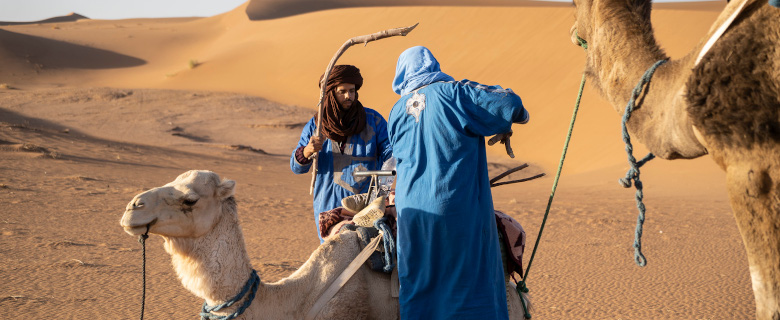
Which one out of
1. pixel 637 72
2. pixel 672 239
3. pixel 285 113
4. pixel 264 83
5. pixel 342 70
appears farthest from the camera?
pixel 264 83

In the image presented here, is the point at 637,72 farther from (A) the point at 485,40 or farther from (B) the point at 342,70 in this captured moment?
(A) the point at 485,40

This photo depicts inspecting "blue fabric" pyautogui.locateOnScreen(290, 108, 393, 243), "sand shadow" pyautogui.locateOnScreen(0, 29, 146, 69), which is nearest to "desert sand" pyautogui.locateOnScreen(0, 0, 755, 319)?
"sand shadow" pyautogui.locateOnScreen(0, 29, 146, 69)

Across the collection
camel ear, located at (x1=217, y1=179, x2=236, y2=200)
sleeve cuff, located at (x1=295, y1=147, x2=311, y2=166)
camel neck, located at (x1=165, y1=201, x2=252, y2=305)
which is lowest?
camel neck, located at (x1=165, y1=201, x2=252, y2=305)

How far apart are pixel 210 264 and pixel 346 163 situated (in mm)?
1720

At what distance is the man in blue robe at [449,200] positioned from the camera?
3.21m

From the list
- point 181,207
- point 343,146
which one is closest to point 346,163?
point 343,146

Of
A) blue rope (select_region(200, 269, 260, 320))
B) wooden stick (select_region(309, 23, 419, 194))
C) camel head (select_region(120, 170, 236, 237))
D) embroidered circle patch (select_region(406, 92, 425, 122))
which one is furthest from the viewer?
wooden stick (select_region(309, 23, 419, 194))

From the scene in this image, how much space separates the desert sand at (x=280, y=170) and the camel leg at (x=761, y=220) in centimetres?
100

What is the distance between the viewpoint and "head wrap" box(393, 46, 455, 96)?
343cm

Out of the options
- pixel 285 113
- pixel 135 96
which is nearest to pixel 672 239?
pixel 285 113

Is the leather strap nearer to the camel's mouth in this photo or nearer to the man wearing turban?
the camel's mouth

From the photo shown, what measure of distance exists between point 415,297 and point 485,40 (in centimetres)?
3190

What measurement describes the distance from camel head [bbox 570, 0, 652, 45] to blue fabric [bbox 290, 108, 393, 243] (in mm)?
1846

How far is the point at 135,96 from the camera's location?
2692cm
